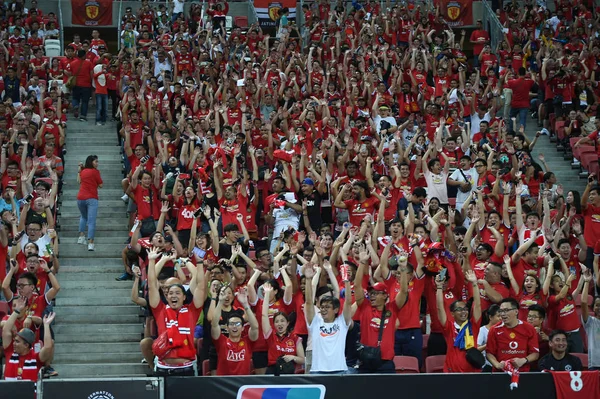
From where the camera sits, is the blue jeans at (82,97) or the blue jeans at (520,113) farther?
the blue jeans at (520,113)

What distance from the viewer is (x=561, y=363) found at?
1155 centimetres

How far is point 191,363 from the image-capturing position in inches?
443

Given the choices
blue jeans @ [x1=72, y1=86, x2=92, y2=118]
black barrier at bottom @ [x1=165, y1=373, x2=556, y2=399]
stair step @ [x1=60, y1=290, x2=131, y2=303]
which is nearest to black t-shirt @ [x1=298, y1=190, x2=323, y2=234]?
stair step @ [x1=60, y1=290, x2=131, y2=303]

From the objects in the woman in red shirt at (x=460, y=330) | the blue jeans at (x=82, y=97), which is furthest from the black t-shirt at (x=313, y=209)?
the blue jeans at (x=82, y=97)

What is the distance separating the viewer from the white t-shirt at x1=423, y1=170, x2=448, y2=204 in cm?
1677

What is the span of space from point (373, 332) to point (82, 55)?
11.5m

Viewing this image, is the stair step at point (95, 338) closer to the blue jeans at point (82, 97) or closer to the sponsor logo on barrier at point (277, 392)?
the sponsor logo on barrier at point (277, 392)

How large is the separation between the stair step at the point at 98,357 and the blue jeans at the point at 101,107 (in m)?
7.86

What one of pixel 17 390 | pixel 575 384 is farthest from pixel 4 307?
pixel 575 384

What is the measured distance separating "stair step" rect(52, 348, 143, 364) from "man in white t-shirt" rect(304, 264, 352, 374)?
3278mm

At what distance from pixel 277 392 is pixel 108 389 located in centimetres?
171

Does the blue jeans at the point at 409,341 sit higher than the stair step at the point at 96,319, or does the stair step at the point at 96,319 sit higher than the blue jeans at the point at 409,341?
the stair step at the point at 96,319

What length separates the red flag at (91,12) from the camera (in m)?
27.6

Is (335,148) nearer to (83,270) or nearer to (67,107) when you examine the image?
(83,270)
